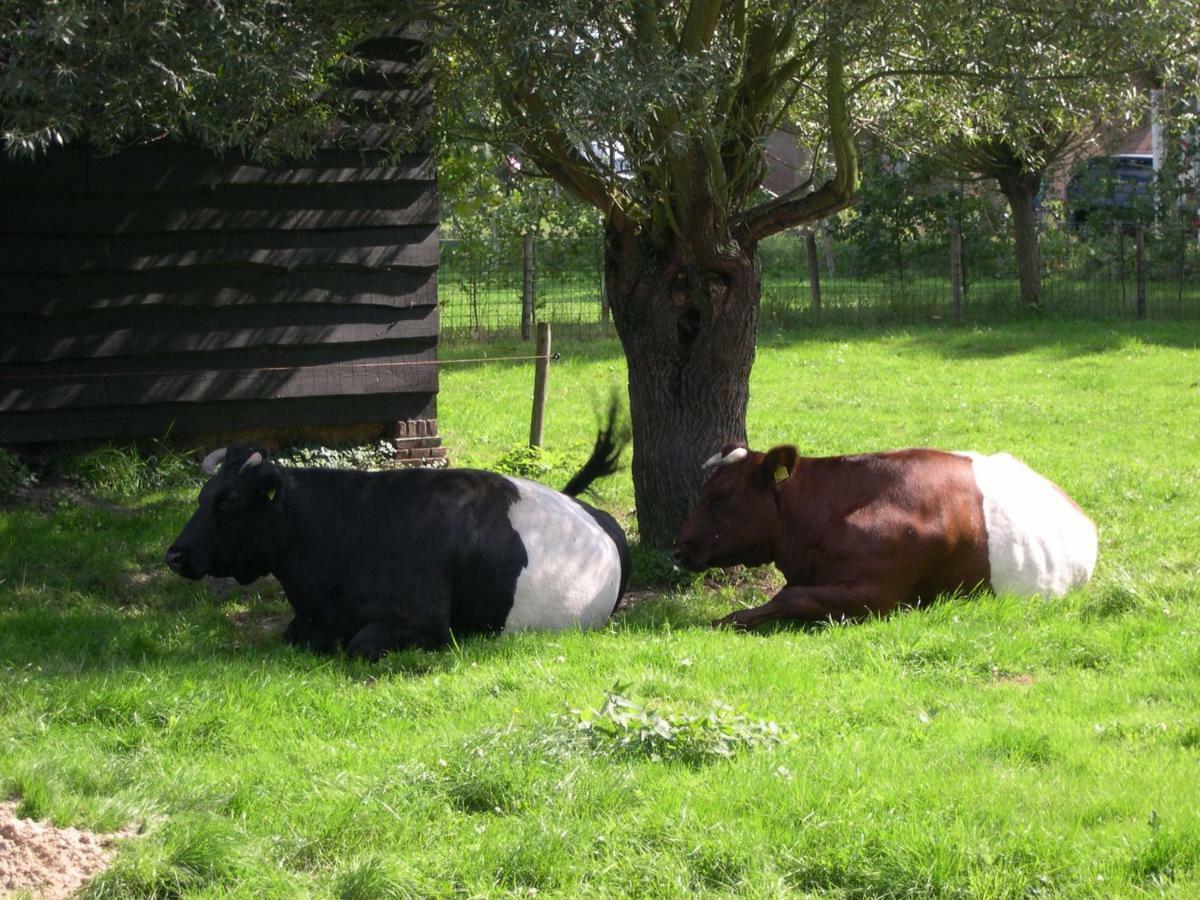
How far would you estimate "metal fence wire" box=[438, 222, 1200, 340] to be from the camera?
22.6 meters

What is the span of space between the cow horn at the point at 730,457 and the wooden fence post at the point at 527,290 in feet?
43.5

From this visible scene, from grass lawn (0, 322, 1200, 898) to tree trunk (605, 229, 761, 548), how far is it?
744 mm

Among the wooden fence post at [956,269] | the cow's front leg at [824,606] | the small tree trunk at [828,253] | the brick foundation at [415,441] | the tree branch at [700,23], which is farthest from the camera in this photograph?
the small tree trunk at [828,253]

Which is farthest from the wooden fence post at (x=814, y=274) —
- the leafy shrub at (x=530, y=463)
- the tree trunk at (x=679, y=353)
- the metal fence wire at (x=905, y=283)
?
the tree trunk at (x=679, y=353)

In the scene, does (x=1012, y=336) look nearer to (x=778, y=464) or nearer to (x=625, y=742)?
(x=778, y=464)

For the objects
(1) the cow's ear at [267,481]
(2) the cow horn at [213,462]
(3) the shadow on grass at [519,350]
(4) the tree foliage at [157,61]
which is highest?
(4) the tree foliage at [157,61]

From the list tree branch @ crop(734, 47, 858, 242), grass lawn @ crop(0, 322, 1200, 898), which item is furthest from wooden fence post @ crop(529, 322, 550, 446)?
grass lawn @ crop(0, 322, 1200, 898)

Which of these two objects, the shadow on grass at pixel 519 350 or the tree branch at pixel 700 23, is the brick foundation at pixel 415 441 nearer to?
the tree branch at pixel 700 23

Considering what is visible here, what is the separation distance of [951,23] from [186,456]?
7.04 m

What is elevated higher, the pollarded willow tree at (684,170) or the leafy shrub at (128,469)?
the pollarded willow tree at (684,170)

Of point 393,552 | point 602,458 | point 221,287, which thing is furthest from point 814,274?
point 393,552

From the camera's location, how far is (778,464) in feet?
27.3

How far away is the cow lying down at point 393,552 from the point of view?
755 centimetres

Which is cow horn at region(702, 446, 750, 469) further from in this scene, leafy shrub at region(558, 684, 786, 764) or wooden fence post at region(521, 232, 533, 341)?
wooden fence post at region(521, 232, 533, 341)
